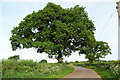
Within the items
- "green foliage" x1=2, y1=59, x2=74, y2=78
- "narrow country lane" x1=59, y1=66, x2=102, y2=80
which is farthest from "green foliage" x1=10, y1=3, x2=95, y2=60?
"green foliage" x1=2, y1=59, x2=74, y2=78

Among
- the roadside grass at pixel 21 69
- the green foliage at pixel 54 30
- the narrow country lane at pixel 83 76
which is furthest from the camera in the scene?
the green foliage at pixel 54 30

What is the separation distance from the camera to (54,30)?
3114cm

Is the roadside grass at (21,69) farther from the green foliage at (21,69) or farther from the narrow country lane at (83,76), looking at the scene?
the narrow country lane at (83,76)

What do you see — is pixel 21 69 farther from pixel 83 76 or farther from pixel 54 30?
pixel 54 30

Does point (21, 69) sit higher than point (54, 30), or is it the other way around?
point (54, 30)

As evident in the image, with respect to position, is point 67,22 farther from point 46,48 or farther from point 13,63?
point 13,63

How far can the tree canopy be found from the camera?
28.9 metres

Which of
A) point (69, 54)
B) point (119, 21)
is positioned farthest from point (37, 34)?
point (119, 21)

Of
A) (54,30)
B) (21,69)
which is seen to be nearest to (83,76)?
(21,69)

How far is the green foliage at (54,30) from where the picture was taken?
94.9 ft

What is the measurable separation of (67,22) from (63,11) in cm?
245

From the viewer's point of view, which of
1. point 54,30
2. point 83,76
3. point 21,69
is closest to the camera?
point 21,69

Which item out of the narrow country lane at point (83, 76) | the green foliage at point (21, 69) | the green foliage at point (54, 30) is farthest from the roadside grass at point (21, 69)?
the green foliage at point (54, 30)

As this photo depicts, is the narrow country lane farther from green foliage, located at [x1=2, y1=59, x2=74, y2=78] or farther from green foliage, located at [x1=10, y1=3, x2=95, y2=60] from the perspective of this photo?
green foliage, located at [x1=10, y1=3, x2=95, y2=60]
